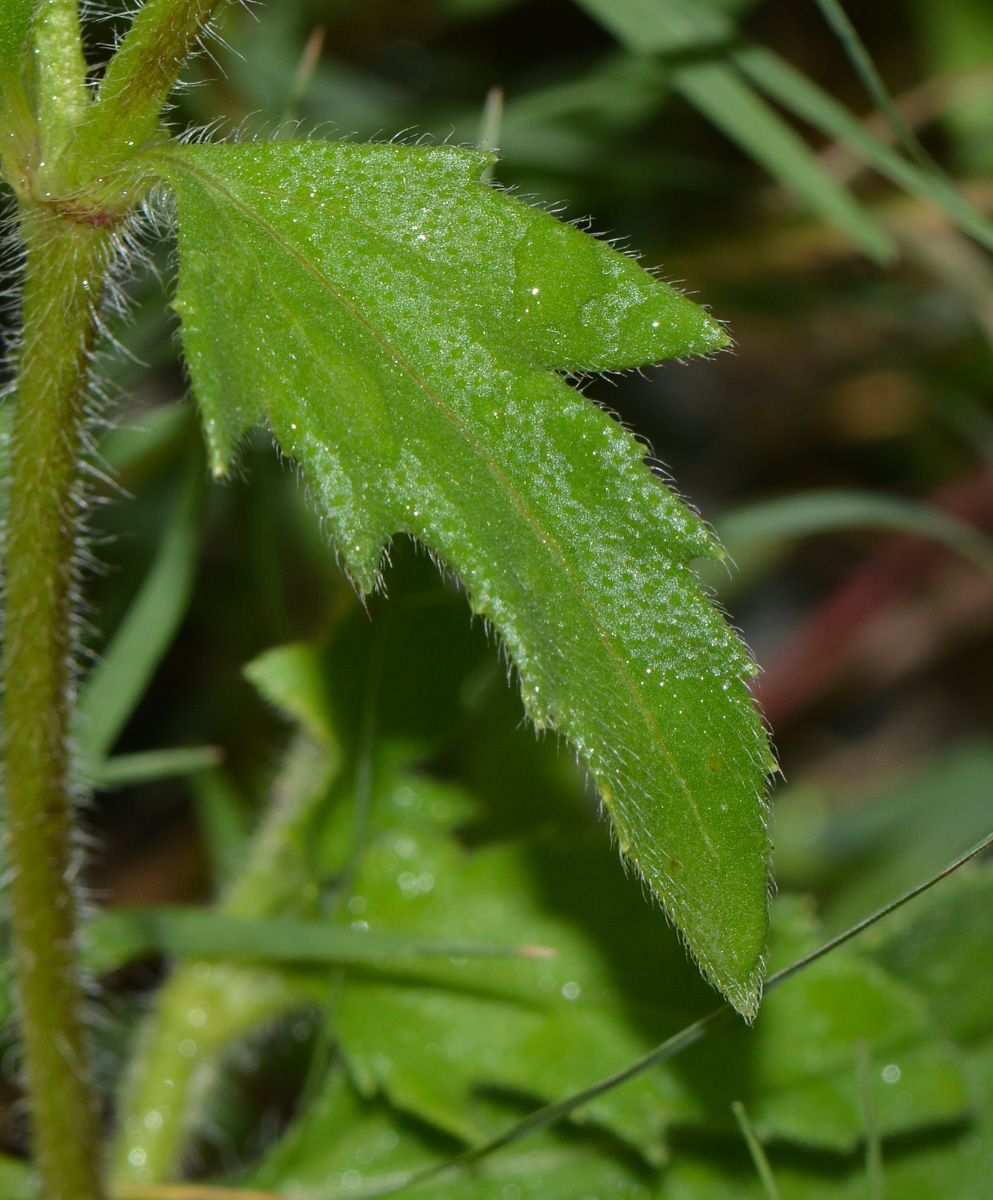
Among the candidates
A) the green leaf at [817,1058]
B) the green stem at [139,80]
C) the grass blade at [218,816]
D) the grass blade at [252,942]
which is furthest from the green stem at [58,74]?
the grass blade at [218,816]

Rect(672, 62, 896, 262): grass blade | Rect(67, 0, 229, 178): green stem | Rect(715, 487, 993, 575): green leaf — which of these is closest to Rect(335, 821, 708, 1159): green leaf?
Rect(715, 487, 993, 575): green leaf

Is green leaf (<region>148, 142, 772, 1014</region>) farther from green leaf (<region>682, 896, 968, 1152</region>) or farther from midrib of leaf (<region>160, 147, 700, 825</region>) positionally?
green leaf (<region>682, 896, 968, 1152</region>)

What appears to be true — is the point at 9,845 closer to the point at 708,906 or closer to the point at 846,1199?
the point at 708,906

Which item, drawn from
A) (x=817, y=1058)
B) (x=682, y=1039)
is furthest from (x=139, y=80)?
(x=817, y=1058)

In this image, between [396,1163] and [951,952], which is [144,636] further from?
[951,952]

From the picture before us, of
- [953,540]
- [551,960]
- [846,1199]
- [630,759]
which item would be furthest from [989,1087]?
[630,759]

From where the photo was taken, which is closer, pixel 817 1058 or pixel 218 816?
pixel 817 1058
